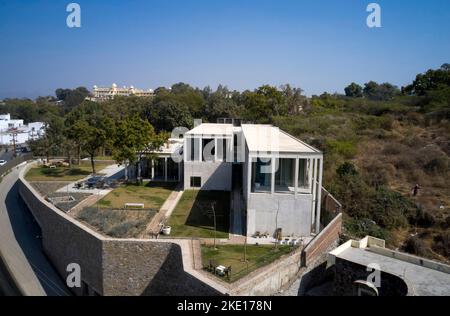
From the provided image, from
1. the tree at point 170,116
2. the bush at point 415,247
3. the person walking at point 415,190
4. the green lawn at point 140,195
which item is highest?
the tree at point 170,116

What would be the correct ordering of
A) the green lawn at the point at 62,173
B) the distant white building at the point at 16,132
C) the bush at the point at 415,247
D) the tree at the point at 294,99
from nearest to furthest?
the bush at the point at 415,247, the green lawn at the point at 62,173, the tree at the point at 294,99, the distant white building at the point at 16,132

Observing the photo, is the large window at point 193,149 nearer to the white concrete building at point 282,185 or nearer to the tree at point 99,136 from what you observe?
the white concrete building at point 282,185

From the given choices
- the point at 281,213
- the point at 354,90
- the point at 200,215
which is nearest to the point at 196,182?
the point at 200,215

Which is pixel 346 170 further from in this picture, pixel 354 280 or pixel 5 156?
pixel 5 156

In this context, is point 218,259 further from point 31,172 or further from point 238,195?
point 31,172

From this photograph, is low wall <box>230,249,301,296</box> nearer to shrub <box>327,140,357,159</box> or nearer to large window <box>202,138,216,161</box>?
large window <box>202,138,216,161</box>

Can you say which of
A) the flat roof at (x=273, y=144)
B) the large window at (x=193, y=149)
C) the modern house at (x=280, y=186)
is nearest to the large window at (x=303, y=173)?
the modern house at (x=280, y=186)
